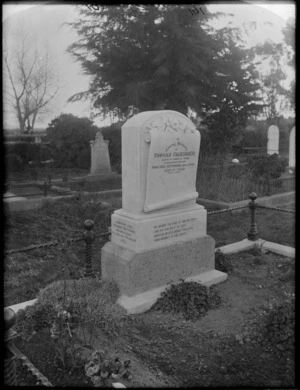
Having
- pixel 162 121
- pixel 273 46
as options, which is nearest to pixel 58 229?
pixel 162 121

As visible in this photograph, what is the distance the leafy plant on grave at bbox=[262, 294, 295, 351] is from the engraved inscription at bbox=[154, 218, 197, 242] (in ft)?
5.32

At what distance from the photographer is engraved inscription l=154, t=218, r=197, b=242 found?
16.6 ft

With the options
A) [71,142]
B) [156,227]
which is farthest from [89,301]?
[71,142]

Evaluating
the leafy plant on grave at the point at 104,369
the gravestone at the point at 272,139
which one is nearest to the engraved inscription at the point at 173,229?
the leafy plant on grave at the point at 104,369

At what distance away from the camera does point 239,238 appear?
8.38 meters

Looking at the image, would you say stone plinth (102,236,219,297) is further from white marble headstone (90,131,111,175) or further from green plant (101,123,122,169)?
green plant (101,123,122,169)

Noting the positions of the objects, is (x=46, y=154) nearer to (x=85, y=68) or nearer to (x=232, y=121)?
(x=85, y=68)

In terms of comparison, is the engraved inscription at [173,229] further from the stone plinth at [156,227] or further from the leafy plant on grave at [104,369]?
the leafy plant on grave at [104,369]

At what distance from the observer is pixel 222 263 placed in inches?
233

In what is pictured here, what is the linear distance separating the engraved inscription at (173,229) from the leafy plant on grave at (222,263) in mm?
873

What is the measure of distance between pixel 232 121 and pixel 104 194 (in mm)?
11594

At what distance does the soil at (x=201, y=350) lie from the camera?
10.7 ft

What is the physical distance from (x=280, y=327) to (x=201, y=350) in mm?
784

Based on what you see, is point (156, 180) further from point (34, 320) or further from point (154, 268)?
point (34, 320)
